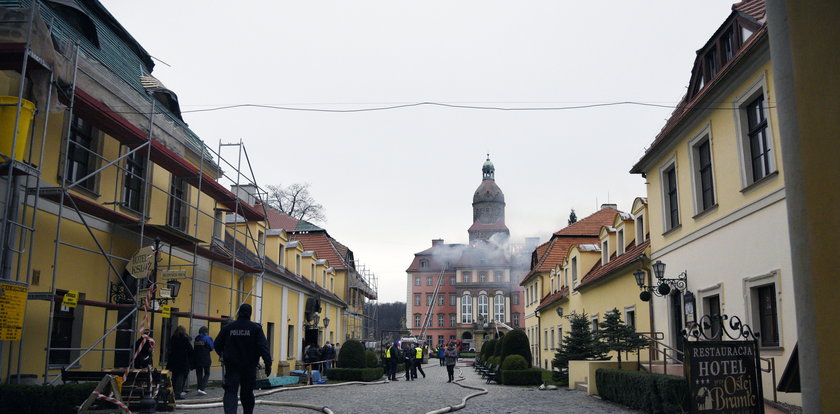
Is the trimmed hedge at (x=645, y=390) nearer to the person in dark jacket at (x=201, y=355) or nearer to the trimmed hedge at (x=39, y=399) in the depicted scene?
the trimmed hedge at (x=39, y=399)

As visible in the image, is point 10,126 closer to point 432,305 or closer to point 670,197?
point 670,197

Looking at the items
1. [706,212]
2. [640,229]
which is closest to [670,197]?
[706,212]

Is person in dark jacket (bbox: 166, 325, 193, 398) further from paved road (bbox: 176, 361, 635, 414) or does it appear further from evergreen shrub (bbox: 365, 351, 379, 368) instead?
evergreen shrub (bbox: 365, 351, 379, 368)

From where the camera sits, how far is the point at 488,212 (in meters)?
124

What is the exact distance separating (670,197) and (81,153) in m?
15.0

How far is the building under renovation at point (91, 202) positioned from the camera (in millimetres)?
11133

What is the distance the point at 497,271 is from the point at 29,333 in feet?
323

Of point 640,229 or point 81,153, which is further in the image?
point 640,229

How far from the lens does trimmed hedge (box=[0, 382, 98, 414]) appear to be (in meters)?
9.57

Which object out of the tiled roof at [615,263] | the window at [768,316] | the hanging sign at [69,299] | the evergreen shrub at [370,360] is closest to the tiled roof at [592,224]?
the tiled roof at [615,263]

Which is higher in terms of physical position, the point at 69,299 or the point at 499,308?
the point at 499,308

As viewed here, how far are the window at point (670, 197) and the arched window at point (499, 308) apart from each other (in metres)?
88.0

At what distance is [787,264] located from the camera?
36.3 feet

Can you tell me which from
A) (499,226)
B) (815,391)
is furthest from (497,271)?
(815,391)
